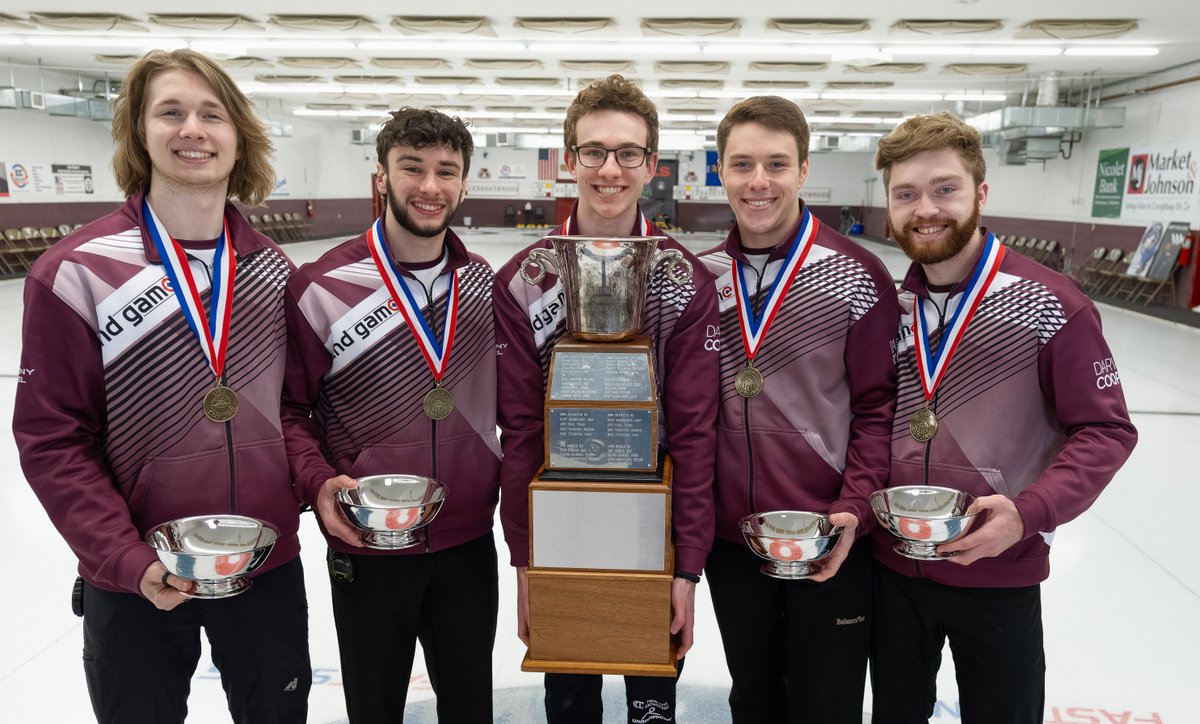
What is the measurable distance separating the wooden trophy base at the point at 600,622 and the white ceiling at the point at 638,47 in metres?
8.26

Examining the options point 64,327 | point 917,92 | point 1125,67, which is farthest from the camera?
point 917,92

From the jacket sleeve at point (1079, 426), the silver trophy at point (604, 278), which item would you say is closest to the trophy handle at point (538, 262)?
the silver trophy at point (604, 278)

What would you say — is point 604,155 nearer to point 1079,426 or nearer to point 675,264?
point 675,264

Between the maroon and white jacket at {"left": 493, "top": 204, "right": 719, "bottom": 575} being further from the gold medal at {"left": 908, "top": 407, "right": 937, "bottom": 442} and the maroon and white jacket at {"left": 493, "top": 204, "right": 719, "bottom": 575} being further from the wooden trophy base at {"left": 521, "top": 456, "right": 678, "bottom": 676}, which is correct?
the gold medal at {"left": 908, "top": 407, "right": 937, "bottom": 442}

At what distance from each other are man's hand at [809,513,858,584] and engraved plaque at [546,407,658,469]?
0.47 metres

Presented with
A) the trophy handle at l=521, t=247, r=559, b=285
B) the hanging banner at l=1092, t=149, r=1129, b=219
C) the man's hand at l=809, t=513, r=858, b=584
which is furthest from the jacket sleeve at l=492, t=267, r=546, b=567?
the hanging banner at l=1092, t=149, r=1129, b=219

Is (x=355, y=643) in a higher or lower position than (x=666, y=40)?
lower

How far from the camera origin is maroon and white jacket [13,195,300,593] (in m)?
1.79

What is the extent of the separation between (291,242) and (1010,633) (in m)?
23.9

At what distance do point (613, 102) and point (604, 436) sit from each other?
2.58ft

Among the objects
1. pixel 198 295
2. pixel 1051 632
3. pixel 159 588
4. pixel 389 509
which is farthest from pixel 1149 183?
pixel 159 588

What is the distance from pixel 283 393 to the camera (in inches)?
83.0

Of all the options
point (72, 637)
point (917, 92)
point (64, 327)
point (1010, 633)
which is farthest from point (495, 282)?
point (917, 92)

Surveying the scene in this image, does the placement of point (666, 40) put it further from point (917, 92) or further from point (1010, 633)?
point (1010, 633)
